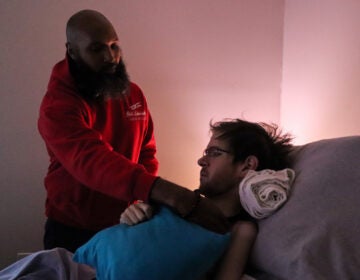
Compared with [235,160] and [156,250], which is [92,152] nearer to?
[156,250]

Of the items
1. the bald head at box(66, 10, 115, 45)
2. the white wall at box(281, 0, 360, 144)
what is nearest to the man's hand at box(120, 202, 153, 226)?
the bald head at box(66, 10, 115, 45)

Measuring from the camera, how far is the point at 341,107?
150 centimetres

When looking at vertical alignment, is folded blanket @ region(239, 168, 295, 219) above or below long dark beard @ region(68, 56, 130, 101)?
below

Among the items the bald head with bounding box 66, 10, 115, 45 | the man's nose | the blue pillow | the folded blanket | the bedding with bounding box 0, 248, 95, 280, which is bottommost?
the bedding with bounding box 0, 248, 95, 280

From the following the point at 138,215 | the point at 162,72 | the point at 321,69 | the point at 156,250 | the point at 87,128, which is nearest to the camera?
the point at 156,250

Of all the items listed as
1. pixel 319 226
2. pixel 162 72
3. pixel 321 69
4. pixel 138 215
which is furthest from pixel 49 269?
pixel 321 69

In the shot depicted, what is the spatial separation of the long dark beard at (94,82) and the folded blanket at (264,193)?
23.2 inches

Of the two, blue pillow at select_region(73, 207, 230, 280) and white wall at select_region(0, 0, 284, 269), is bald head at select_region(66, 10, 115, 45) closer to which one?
white wall at select_region(0, 0, 284, 269)

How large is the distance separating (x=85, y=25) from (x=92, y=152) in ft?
1.67

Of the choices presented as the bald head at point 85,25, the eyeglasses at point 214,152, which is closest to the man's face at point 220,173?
the eyeglasses at point 214,152

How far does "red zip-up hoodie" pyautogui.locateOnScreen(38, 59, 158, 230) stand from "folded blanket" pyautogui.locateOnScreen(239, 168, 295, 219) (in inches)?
10.2

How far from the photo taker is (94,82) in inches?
47.9

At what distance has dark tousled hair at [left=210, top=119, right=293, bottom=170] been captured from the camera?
1.14m

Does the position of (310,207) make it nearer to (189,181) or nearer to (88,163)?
(88,163)
